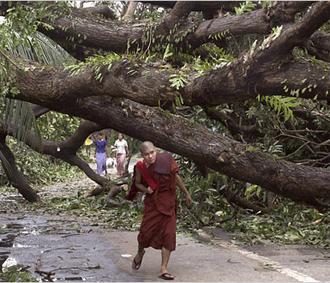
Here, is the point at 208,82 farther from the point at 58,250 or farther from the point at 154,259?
the point at 58,250

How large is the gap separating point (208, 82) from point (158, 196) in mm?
1443

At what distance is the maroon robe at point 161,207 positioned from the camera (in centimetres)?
612

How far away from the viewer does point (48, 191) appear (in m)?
16.4

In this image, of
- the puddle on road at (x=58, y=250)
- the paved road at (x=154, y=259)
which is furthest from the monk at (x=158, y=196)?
the puddle on road at (x=58, y=250)

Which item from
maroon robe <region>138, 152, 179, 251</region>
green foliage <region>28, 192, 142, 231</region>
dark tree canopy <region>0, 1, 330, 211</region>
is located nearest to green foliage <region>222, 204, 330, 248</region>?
dark tree canopy <region>0, 1, 330, 211</region>

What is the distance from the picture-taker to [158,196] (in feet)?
20.2

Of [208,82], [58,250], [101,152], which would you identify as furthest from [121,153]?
[208,82]

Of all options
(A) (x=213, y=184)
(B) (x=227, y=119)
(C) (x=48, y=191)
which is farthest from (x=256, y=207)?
(C) (x=48, y=191)

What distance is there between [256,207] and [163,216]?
4.21 m

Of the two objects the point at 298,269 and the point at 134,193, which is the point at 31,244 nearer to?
the point at 134,193

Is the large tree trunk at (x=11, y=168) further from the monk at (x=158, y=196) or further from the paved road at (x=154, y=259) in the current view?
the monk at (x=158, y=196)

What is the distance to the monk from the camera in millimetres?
6117

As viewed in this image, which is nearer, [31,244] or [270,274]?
[270,274]

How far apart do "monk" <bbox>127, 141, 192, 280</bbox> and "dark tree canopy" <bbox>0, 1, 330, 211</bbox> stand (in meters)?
0.62
